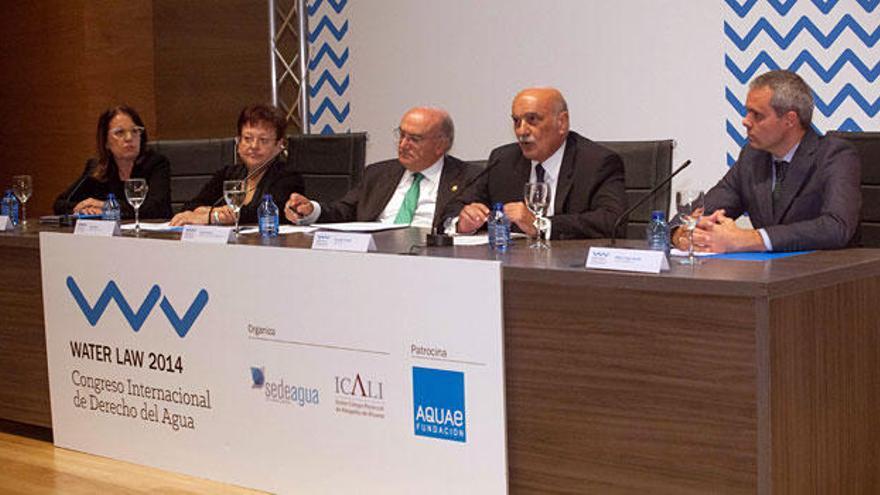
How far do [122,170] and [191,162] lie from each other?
44 centimetres

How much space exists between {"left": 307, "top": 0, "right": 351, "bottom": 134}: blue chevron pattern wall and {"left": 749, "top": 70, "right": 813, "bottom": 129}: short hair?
359cm

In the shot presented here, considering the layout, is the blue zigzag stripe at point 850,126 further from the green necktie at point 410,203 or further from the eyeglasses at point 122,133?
the eyeglasses at point 122,133

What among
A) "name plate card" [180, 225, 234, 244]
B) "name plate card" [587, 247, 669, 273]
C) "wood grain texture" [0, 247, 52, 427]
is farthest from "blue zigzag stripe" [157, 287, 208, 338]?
"name plate card" [587, 247, 669, 273]

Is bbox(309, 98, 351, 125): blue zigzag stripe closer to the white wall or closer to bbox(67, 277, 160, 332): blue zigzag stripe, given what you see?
the white wall

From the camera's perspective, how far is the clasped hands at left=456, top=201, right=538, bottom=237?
3.43 m

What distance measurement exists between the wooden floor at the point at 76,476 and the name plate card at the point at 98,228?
0.70 metres

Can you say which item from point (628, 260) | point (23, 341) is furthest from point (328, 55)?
point (628, 260)

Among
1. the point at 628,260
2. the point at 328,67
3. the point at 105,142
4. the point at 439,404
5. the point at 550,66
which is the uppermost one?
the point at 328,67

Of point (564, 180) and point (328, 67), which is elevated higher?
point (328, 67)

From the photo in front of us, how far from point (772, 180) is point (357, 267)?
1.17m

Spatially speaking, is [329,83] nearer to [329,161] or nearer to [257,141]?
[329,161]

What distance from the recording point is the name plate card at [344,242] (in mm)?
3098

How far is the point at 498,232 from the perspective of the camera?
125 inches

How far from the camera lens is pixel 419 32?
6.31 metres
